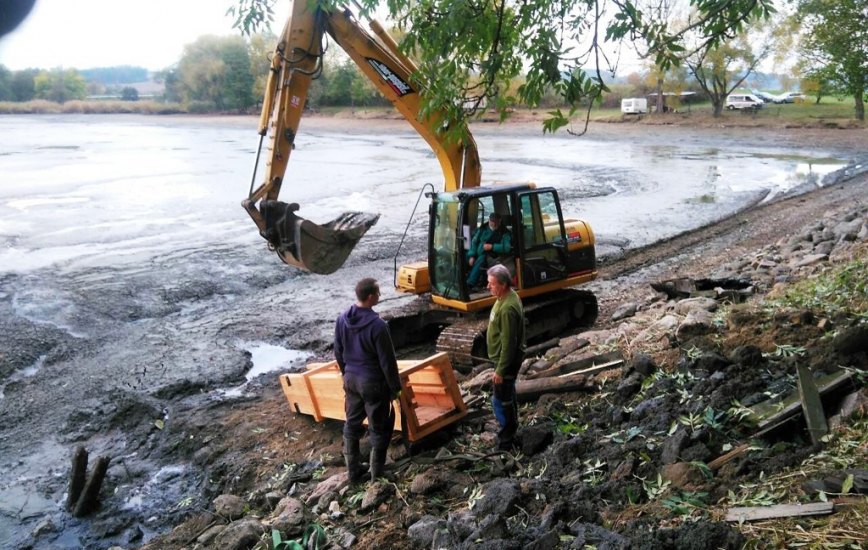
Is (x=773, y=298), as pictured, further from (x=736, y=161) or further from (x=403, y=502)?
(x=736, y=161)

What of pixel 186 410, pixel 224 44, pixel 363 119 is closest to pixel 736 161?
pixel 186 410

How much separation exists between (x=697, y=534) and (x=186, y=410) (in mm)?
6755

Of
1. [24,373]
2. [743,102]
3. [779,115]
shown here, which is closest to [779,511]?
[24,373]

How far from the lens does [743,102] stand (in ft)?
188

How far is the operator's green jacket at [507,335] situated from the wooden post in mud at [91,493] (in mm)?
3895

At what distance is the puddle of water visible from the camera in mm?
10625

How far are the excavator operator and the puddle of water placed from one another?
2.94 m

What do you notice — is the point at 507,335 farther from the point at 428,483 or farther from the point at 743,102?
the point at 743,102

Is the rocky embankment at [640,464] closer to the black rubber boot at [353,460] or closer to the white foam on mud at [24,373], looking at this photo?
the black rubber boot at [353,460]

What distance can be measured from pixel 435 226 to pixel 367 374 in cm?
435

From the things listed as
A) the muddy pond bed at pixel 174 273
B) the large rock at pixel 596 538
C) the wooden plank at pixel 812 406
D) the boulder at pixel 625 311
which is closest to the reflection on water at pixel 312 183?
the muddy pond bed at pixel 174 273

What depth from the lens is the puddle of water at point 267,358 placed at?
1062 centimetres

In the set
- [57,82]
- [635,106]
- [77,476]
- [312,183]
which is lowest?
[77,476]

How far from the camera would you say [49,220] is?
2077 cm
